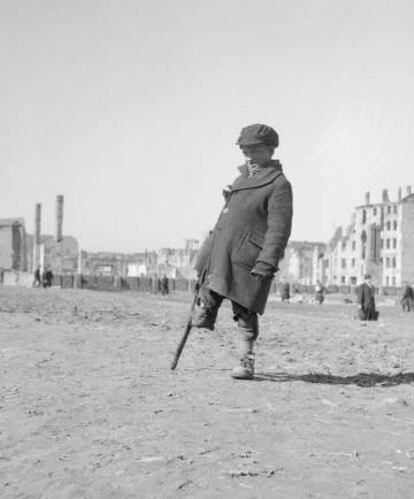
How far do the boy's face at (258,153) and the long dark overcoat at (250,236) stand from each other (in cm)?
10

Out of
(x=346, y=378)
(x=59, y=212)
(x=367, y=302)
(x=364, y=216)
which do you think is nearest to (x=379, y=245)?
(x=364, y=216)

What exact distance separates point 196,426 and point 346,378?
7.83ft

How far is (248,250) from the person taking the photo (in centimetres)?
477

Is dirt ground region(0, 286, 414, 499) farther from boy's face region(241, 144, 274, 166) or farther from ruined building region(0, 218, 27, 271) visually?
Answer: ruined building region(0, 218, 27, 271)

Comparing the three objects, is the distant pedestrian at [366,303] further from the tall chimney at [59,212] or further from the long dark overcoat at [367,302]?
the tall chimney at [59,212]

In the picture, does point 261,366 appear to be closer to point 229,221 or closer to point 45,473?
point 229,221

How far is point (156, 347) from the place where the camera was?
253 inches

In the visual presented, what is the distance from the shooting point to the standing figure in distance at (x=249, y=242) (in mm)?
4680

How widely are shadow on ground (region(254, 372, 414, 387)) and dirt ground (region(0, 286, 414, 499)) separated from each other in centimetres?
2

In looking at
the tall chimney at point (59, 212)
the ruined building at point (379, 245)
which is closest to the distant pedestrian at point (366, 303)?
the tall chimney at point (59, 212)

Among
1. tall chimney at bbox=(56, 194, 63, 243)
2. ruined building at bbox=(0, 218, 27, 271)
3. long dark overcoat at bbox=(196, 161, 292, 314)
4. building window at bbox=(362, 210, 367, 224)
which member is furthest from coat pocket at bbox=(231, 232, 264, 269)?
building window at bbox=(362, 210, 367, 224)

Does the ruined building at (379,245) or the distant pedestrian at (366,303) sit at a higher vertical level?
the ruined building at (379,245)

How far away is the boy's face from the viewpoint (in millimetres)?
4980

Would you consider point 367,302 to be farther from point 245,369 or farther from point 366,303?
point 245,369
